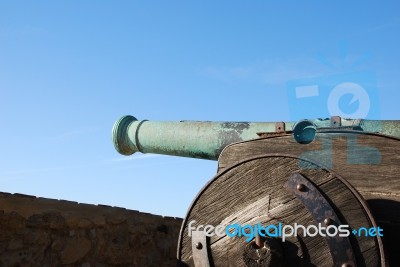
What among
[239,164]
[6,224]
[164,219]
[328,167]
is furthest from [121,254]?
[328,167]

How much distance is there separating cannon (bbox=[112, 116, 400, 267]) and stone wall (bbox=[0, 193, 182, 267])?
1.02 metres

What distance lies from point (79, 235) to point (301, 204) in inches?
66.2

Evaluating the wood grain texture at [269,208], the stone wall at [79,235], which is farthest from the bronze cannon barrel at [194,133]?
the stone wall at [79,235]

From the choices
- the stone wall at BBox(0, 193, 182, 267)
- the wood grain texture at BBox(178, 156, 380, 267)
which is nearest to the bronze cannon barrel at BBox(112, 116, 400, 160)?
the wood grain texture at BBox(178, 156, 380, 267)

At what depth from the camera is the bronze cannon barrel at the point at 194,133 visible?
3428mm

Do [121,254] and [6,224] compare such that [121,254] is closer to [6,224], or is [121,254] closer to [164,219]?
[164,219]

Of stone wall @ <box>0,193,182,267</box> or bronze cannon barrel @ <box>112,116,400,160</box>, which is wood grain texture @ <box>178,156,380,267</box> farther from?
stone wall @ <box>0,193,182,267</box>

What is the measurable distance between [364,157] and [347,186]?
0.93ft

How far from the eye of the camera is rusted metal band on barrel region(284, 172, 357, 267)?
2496 millimetres

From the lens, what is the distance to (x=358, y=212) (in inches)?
100

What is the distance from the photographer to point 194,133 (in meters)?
4.43

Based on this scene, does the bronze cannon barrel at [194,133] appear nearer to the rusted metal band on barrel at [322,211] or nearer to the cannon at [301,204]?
the cannon at [301,204]

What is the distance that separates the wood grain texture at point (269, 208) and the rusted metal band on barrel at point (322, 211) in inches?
1.2

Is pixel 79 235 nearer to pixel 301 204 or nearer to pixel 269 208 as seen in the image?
pixel 269 208
